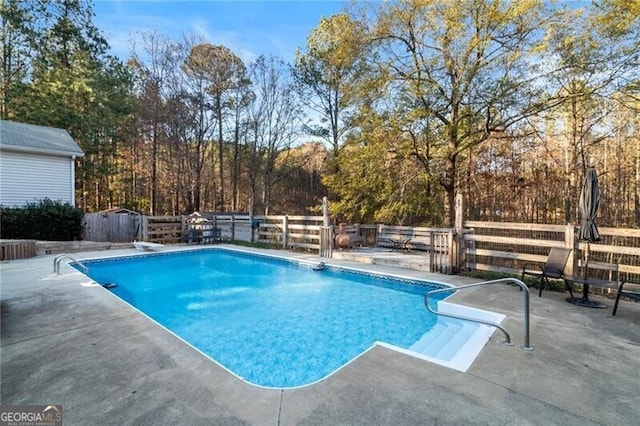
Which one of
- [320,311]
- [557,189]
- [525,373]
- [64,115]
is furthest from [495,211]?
[64,115]

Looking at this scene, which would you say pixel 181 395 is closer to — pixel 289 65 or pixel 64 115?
pixel 289 65

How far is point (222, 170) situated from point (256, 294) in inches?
509

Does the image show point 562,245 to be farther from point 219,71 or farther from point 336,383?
point 219,71

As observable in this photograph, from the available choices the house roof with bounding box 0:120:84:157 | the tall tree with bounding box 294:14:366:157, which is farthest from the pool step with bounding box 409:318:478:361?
the house roof with bounding box 0:120:84:157

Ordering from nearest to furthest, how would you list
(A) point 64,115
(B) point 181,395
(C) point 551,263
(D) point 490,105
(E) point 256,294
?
(B) point 181,395 < (C) point 551,263 < (E) point 256,294 < (D) point 490,105 < (A) point 64,115

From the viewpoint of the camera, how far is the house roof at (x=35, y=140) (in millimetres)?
10273

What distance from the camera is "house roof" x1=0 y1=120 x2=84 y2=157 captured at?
404 inches

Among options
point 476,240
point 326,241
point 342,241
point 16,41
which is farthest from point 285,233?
point 16,41

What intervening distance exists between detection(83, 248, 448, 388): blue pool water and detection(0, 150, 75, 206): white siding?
5010 mm

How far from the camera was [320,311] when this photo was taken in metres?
5.09

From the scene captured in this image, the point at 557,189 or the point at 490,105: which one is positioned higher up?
the point at 490,105

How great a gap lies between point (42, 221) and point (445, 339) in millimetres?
12404

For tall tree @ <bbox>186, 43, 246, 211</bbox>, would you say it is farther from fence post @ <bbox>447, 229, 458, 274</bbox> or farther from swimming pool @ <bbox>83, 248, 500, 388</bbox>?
fence post @ <bbox>447, 229, 458, 274</bbox>

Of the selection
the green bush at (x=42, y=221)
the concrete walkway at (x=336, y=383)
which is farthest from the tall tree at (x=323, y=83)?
the concrete walkway at (x=336, y=383)
